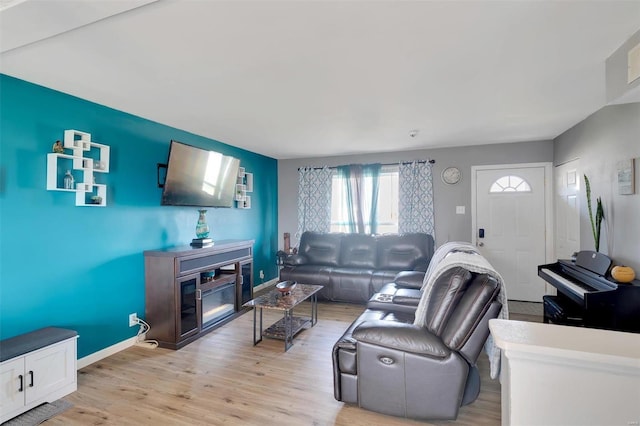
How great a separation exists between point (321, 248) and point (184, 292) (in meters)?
2.46

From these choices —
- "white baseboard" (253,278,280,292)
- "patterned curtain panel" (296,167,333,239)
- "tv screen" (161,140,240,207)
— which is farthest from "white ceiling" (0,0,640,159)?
"white baseboard" (253,278,280,292)

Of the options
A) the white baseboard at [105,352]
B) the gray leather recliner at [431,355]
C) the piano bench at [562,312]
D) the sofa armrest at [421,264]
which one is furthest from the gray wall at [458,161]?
the white baseboard at [105,352]

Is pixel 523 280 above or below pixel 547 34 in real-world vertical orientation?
below

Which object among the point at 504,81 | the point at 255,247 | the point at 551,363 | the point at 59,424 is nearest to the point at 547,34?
the point at 504,81

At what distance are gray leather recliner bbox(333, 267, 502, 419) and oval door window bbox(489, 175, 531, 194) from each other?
3256 millimetres

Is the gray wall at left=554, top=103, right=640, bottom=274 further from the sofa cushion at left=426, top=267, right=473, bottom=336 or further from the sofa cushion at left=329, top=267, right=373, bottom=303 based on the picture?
the sofa cushion at left=329, top=267, right=373, bottom=303

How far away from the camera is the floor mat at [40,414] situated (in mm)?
2047

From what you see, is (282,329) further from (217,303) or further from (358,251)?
(358,251)

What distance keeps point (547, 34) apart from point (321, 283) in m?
3.74

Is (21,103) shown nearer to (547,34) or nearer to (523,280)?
(547,34)

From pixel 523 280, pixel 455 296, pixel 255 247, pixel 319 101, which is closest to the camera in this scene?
pixel 455 296

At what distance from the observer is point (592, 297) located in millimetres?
2232

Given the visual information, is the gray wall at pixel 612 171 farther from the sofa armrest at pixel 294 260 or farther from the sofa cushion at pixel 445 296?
the sofa armrest at pixel 294 260

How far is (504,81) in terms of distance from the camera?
2428mm
